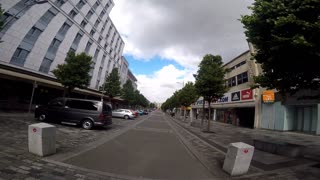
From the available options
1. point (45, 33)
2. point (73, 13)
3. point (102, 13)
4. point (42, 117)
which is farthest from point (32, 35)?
point (102, 13)

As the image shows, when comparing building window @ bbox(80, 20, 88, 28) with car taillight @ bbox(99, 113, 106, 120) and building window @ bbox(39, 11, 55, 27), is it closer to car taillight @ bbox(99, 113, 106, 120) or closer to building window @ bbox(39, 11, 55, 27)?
building window @ bbox(39, 11, 55, 27)

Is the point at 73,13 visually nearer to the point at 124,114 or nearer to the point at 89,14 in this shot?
the point at 89,14

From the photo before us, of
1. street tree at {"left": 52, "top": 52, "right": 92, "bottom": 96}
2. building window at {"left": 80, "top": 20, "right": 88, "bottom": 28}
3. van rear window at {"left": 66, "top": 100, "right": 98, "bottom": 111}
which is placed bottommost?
van rear window at {"left": 66, "top": 100, "right": 98, "bottom": 111}

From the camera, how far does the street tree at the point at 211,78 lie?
22359mm

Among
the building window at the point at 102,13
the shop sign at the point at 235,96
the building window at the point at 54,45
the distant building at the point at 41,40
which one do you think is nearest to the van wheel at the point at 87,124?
the distant building at the point at 41,40

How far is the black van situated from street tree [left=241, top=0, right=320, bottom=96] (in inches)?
440

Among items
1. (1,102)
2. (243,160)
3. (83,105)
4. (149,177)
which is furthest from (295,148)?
(1,102)

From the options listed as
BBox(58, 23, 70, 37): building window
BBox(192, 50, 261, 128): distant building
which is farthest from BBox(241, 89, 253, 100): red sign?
BBox(58, 23, 70, 37): building window

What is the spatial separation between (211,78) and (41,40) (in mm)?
22586

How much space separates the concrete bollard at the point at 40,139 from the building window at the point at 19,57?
2423cm

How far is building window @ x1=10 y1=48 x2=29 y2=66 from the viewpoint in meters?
29.3

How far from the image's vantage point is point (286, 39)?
7953 mm

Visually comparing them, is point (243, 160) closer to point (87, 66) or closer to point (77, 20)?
point (87, 66)

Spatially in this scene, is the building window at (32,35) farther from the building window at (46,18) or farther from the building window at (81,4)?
the building window at (81,4)
